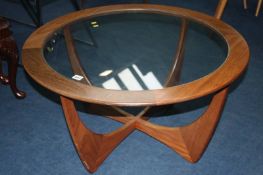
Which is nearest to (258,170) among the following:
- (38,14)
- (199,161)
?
(199,161)

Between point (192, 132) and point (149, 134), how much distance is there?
18 centimetres

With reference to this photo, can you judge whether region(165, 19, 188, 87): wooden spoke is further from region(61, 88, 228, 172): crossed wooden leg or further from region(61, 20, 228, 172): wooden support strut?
region(61, 88, 228, 172): crossed wooden leg

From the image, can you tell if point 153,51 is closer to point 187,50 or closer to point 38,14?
point 187,50

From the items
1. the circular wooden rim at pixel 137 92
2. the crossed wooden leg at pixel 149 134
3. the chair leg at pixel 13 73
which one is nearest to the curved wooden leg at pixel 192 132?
the crossed wooden leg at pixel 149 134

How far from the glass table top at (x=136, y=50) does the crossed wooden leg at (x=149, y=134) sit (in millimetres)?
120

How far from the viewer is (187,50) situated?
1124mm

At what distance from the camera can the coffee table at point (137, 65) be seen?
0.74m

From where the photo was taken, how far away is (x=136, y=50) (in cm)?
112

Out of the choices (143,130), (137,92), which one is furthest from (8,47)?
(137,92)

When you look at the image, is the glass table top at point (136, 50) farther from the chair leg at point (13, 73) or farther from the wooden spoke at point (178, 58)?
the chair leg at point (13, 73)

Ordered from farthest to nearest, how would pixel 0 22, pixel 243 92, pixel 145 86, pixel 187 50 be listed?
pixel 243 92 < pixel 0 22 < pixel 187 50 < pixel 145 86

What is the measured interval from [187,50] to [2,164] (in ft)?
2.58

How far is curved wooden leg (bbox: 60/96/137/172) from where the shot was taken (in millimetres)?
877

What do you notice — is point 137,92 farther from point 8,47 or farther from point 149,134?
point 8,47
